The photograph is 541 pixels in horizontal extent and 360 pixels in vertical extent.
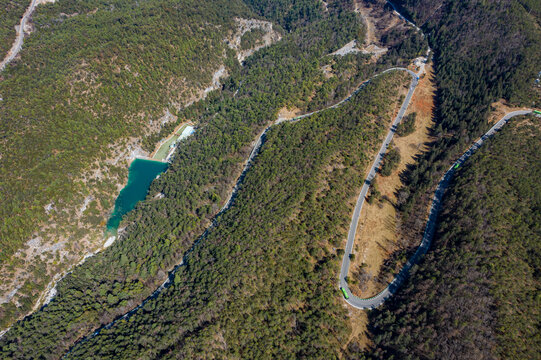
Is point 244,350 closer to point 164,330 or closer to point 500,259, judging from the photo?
point 164,330

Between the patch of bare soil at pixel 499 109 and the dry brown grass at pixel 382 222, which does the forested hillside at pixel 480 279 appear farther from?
the patch of bare soil at pixel 499 109

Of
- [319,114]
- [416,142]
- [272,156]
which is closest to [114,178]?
[272,156]

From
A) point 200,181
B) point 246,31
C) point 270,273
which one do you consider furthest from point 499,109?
point 246,31

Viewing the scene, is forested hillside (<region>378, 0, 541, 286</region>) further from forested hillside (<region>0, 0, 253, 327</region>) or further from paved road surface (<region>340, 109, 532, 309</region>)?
forested hillside (<region>0, 0, 253, 327</region>)

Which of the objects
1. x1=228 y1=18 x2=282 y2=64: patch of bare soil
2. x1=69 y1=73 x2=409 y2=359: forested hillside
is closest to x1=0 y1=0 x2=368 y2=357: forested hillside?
x1=69 y1=73 x2=409 y2=359: forested hillside

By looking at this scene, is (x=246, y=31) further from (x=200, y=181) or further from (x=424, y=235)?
(x=424, y=235)

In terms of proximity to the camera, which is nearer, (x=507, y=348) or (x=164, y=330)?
(x=507, y=348)
